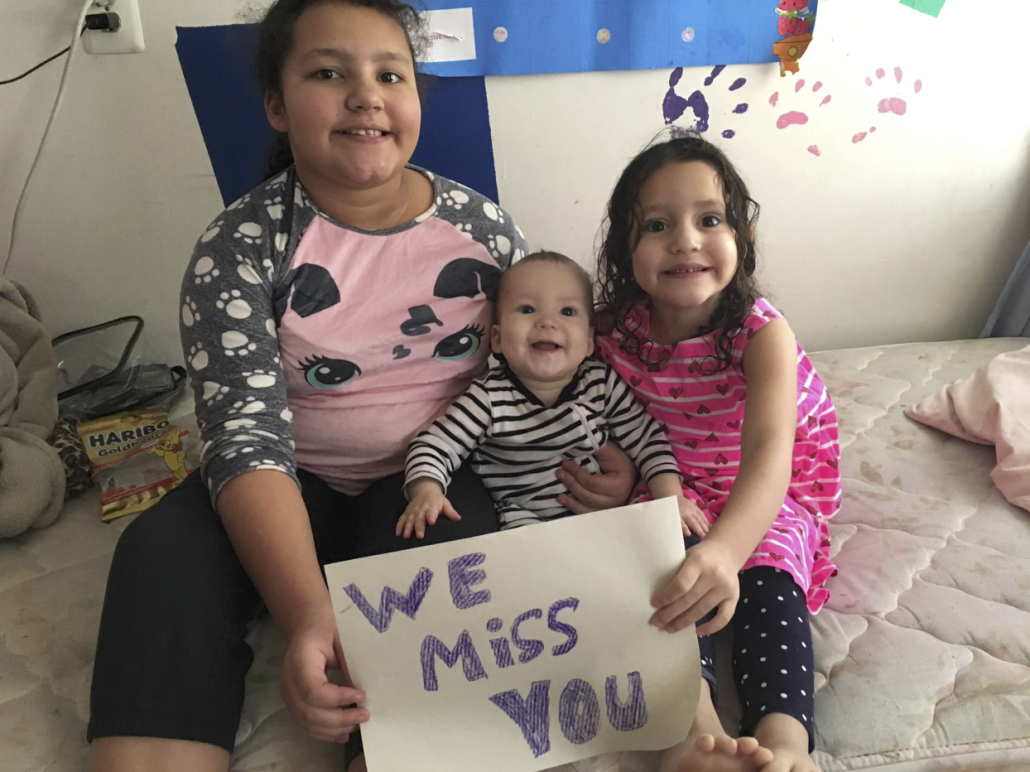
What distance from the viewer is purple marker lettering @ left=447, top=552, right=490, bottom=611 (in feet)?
1.96

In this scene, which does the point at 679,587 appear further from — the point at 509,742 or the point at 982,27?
the point at 982,27

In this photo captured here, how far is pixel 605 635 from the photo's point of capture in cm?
62

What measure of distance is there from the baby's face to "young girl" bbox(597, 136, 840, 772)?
0.29 feet

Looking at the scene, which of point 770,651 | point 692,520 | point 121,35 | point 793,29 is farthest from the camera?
point 793,29

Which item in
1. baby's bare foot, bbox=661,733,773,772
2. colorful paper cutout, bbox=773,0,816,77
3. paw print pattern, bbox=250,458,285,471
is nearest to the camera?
baby's bare foot, bbox=661,733,773,772

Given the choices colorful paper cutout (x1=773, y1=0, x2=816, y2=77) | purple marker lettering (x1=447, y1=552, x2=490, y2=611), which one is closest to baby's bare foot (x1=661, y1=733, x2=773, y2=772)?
purple marker lettering (x1=447, y1=552, x2=490, y2=611)

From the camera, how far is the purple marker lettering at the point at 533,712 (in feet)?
2.03

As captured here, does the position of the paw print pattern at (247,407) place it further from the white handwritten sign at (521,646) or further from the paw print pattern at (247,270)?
the white handwritten sign at (521,646)

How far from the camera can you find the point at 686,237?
806mm

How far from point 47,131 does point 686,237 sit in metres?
1.07

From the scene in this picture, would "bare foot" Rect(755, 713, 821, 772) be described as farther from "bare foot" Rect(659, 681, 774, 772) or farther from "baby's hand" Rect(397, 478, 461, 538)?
"baby's hand" Rect(397, 478, 461, 538)

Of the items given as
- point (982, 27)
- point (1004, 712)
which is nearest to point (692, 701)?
point (1004, 712)

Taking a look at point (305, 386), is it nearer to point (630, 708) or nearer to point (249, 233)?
point (249, 233)

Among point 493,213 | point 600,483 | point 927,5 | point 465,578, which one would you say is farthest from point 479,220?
point 927,5
